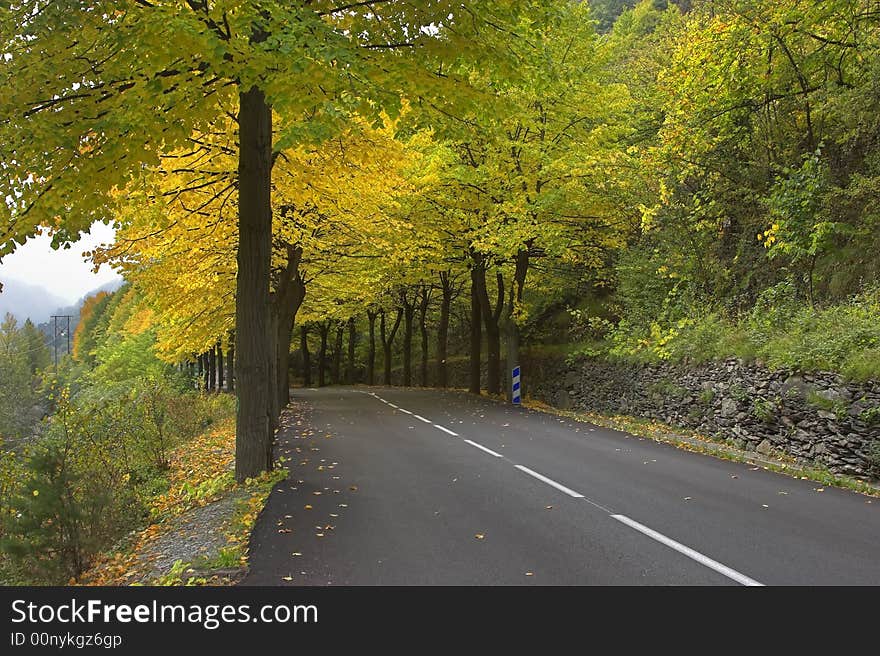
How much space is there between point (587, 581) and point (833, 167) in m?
14.1

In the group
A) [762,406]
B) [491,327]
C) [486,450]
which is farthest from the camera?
[491,327]

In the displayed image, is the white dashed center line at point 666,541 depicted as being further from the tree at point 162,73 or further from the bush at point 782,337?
the tree at point 162,73

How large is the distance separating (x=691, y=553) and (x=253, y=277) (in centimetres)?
639

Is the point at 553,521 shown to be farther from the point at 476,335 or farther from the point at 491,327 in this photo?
the point at 476,335

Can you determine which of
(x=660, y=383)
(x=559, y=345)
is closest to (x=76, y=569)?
(x=660, y=383)

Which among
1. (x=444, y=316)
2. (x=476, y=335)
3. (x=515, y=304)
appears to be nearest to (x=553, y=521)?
(x=515, y=304)

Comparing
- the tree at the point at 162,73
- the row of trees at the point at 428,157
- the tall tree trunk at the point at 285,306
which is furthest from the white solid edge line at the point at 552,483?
the tall tree trunk at the point at 285,306

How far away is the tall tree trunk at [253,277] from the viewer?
9094mm

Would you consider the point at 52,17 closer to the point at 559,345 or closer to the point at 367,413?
the point at 367,413

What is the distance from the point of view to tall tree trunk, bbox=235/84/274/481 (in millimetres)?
9094

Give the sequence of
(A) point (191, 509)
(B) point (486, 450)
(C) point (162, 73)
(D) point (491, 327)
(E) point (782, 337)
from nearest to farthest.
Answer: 1. (C) point (162, 73)
2. (A) point (191, 509)
3. (E) point (782, 337)
4. (B) point (486, 450)
5. (D) point (491, 327)

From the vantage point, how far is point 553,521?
23.3ft

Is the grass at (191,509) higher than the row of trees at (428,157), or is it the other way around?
the row of trees at (428,157)

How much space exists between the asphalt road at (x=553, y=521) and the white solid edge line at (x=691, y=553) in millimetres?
12
